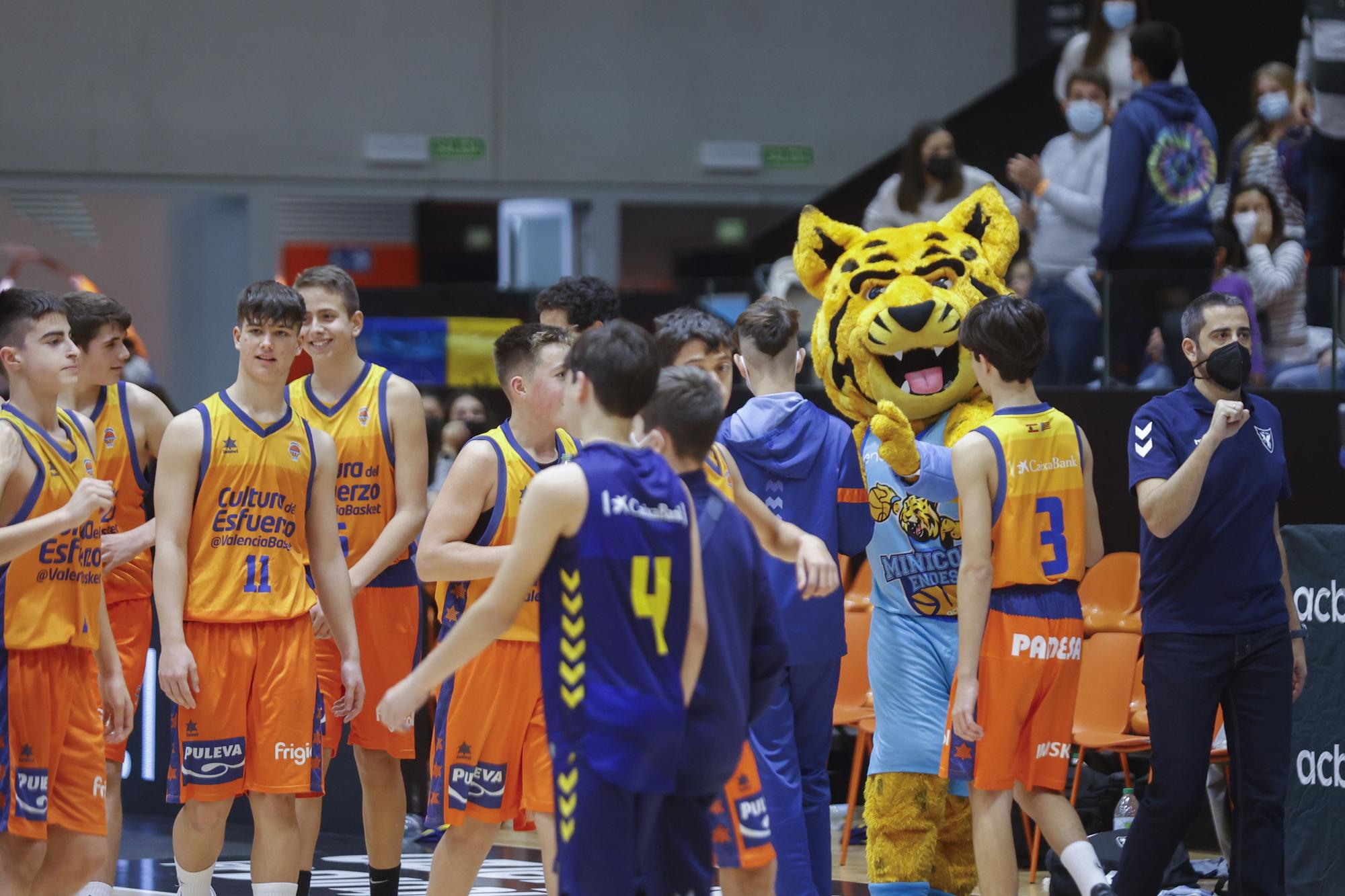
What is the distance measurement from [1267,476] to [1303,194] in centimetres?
469

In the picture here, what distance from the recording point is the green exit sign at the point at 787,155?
52.6 feet

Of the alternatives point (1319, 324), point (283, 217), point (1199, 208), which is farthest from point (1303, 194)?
point (283, 217)

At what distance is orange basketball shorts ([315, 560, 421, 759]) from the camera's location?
19.5 ft

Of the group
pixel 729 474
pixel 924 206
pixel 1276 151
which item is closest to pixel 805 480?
pixel 729 474

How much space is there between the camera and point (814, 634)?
5496 mm

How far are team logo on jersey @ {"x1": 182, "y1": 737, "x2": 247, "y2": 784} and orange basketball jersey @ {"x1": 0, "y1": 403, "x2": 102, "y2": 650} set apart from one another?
1.55 feet

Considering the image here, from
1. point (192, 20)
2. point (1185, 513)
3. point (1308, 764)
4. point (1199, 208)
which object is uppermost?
point (192, 20)

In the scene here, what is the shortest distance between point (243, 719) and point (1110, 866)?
3.24 m

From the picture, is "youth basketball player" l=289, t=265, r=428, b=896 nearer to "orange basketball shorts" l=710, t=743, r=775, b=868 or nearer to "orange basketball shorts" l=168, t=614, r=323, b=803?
"orange basketball shorts" l=168, t=614, r=323, b=803

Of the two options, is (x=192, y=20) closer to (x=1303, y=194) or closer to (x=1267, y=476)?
(x=1303, y=194)

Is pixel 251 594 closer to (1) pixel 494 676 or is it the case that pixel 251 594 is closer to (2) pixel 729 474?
(1) pixel 494 676

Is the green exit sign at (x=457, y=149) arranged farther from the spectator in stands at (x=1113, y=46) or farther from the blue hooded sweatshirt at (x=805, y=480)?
the blue hooded sweatshirt at (x=805, y=480)

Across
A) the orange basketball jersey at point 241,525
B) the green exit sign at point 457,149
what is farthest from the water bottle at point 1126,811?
the green exit sign at point 457,149

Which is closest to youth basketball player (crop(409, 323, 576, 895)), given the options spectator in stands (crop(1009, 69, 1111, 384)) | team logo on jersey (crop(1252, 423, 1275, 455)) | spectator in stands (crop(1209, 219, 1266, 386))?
team logo on jersey (crop(1252, 423, 1275, 455))
